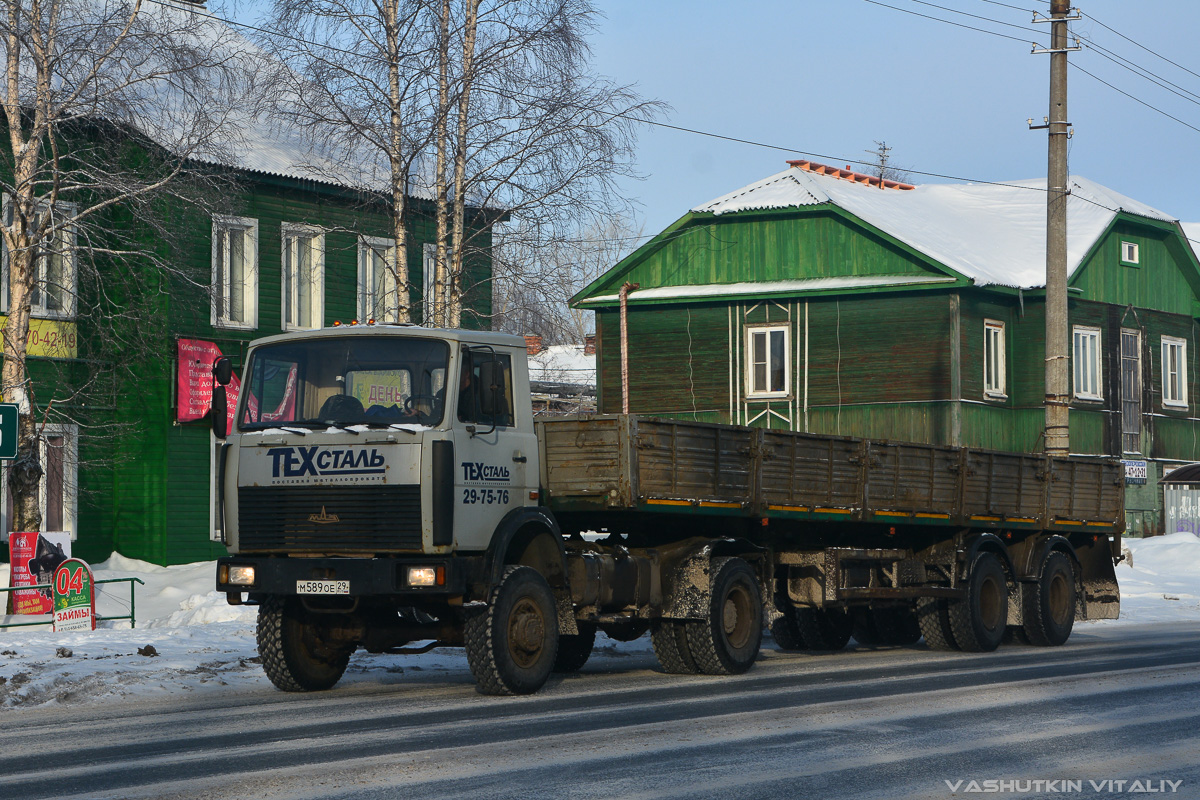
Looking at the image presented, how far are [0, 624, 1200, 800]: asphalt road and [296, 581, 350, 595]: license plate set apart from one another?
2.85 ft

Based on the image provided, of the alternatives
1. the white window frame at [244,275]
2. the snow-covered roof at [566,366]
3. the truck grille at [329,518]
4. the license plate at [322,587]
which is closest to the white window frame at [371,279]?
the white window frame at [244,275]

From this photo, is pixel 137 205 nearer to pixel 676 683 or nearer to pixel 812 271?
pixel 676 683

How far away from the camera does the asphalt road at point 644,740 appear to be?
784 cm

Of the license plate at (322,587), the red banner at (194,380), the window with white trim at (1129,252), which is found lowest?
the license plate at (322,587)

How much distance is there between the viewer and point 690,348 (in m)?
37.5

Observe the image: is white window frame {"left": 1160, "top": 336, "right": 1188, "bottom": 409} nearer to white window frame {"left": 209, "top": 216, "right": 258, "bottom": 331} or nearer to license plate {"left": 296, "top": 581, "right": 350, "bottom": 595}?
white window frame {"left": 209, "top": 216, "right": 258, "bottom": 331}

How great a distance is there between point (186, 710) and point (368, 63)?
15251mm

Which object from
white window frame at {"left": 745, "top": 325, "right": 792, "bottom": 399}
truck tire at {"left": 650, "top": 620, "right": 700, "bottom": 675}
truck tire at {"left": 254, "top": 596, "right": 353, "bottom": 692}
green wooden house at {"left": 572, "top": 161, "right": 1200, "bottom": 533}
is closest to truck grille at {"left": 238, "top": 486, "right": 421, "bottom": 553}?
truck tire at {"left": 254, "top": 596, "right": 353, "bottom": 692}

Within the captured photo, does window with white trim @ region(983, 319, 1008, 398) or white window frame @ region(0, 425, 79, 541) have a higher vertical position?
window with white trim @ region(983, 319, 1008, 398)

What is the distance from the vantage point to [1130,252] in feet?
132

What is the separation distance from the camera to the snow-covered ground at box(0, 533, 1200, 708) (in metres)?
12.4

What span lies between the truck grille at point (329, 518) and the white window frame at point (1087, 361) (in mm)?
29269

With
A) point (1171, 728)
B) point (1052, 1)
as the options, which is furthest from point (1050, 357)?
point (1171, 728)

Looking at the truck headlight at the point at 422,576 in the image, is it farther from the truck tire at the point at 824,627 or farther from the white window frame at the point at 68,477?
the white window frame at the point at 68,477
